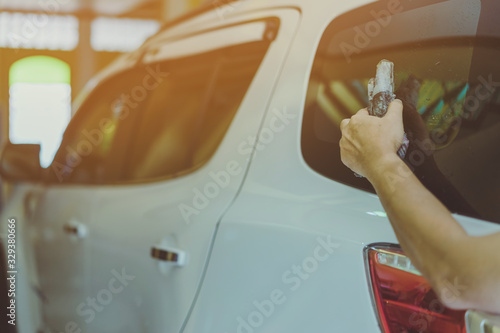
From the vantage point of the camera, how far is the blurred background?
9709 mm

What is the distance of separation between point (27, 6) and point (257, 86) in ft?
25.3

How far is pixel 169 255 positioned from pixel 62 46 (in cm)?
1201

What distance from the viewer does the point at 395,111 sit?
1013mm

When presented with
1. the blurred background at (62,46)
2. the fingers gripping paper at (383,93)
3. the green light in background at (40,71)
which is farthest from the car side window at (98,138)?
the green light in background at (40,71)

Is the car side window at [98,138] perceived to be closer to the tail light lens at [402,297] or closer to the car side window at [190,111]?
the car side window at [190,111]

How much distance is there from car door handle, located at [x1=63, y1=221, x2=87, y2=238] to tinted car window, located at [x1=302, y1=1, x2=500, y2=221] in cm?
104

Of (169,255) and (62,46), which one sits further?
(62,46)

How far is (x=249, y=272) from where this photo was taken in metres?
1.25

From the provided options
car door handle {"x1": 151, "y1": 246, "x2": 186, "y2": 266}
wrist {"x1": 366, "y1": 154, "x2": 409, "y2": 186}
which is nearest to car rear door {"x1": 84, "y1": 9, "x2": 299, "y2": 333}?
car door handle {"x1": 151, "y1": 246, "x2": 186, "y2": 266}

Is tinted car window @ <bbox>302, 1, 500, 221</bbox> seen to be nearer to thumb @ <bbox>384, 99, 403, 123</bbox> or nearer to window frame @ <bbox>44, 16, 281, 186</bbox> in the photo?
thumb @ <bbox>384, 99, 403, 123</bbox>

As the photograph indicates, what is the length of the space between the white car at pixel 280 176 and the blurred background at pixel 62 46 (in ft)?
23.9

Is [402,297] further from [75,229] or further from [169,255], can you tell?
[75,229]

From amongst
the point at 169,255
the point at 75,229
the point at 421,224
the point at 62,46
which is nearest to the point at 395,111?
the point at 421,224

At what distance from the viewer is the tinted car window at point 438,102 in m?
1.05
